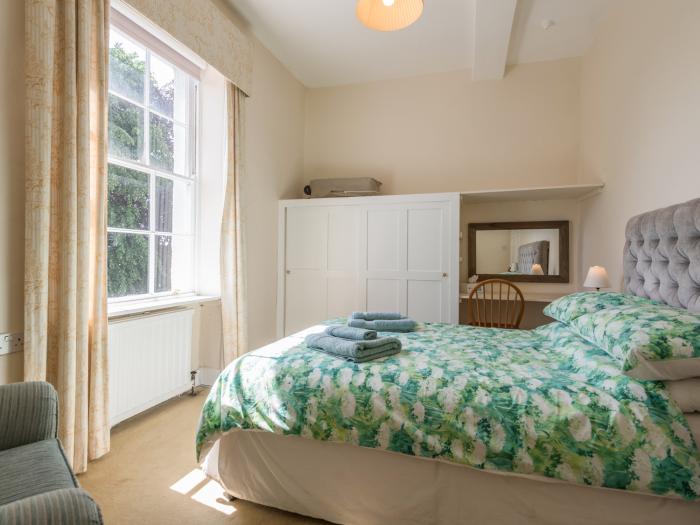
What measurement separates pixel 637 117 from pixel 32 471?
3568 mm

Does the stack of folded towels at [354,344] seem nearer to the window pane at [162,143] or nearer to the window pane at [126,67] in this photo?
the window pane at [162,143]

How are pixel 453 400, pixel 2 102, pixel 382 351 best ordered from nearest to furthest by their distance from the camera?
pixel 453 400, pixel 2 102, pixel 382 351

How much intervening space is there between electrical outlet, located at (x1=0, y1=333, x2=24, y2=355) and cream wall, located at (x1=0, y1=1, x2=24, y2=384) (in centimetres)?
3

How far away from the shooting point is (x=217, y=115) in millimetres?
3115

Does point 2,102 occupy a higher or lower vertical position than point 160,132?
lower

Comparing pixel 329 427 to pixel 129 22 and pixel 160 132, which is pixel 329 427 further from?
pixel 129 22

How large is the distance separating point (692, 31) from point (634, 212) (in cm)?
107

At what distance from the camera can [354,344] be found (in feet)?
5.44

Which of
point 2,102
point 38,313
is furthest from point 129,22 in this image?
point 38,313

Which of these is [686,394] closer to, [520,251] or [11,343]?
[11,343]

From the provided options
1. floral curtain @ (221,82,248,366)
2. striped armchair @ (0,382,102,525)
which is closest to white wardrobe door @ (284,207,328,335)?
floral curtain @ (221,82,248,366)

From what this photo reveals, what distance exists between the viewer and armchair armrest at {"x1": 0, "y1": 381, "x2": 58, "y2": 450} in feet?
3.89

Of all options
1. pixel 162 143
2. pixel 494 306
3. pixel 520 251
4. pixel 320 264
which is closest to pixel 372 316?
pixel 320 264

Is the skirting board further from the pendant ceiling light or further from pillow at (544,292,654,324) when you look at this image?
the pendant ceiling light
